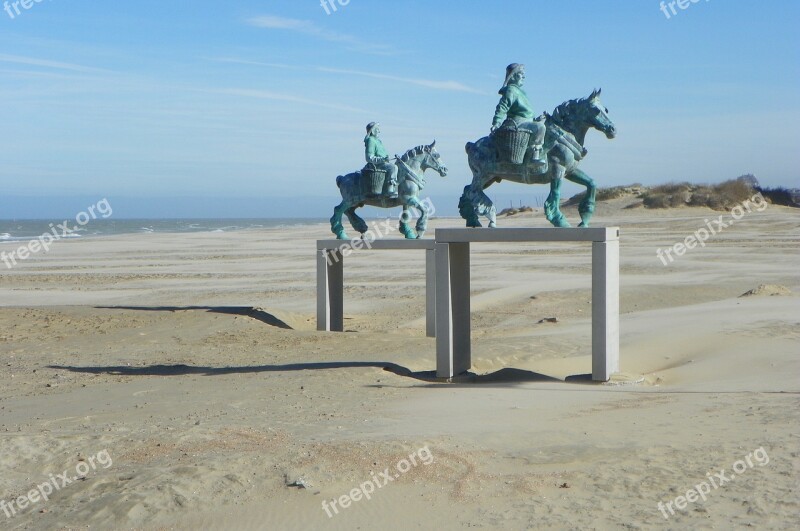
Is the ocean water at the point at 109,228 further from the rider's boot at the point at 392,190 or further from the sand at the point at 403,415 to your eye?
the rider's boot at the point at 392,190

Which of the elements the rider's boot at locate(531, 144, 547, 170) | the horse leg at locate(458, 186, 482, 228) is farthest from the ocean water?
the rider's boot at locate(531, 144, 547, 170)

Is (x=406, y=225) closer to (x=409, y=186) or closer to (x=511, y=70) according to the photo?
(x=409, y=186)

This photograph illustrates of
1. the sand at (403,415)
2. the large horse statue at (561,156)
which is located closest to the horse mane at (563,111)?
the large horse statue at (561,156)

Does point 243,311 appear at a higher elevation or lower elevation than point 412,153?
lower

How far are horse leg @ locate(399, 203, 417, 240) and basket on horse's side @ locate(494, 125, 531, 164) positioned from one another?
475 centimetres

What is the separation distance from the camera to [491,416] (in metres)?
9.38

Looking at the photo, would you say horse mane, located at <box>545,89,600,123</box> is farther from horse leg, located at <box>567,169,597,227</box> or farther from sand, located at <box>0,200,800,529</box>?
sand, located at <box>0,200,800,529</box>

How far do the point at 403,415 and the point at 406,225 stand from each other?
7857 millimetres

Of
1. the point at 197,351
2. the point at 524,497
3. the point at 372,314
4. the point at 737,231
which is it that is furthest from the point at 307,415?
the point at 737,231

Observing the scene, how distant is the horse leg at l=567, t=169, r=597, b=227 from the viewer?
11.9 meters

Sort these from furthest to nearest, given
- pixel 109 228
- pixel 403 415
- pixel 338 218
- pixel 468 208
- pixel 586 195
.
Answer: pixel 109 228
pixel 338 218
pixel 468 208
pixel 586 195
pixel 403 415

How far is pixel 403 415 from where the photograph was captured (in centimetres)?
973

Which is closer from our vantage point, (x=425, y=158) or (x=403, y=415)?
(x=403, y=415)

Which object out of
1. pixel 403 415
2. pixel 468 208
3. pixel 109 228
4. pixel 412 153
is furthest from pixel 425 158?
pixel 109 228
